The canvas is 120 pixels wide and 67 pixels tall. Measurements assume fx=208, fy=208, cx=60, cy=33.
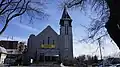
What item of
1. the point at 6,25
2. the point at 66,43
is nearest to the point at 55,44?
the point at 66,43

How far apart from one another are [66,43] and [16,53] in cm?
1650

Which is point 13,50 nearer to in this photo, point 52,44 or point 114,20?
point 52,44

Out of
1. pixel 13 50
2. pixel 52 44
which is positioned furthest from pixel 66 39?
pixel 13 50

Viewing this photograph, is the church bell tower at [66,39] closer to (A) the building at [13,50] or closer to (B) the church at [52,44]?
(B) the church at [52,44]

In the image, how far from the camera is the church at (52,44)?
6125 centimetres

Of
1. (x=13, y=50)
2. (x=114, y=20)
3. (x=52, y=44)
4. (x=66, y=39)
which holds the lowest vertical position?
(x=114, y=20)

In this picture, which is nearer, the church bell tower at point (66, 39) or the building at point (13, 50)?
the building at point (13, 50)

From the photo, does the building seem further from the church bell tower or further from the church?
the church bell tower

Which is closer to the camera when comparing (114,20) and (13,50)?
(114,20)

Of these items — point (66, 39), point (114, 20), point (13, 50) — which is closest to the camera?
point (114, 20)

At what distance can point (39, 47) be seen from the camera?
6269 centimetres

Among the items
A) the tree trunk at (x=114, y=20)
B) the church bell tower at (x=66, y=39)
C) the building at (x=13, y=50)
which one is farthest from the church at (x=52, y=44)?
the tree trunk at (x=114, y=20)

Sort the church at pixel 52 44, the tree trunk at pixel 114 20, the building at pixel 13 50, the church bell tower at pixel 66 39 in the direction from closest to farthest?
the tree trunk at pixel 114 20, the church at pixel 52 44, the building at pixel 13 50, the church bell tower at pixel 66 39

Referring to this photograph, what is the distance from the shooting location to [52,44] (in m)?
63.0
